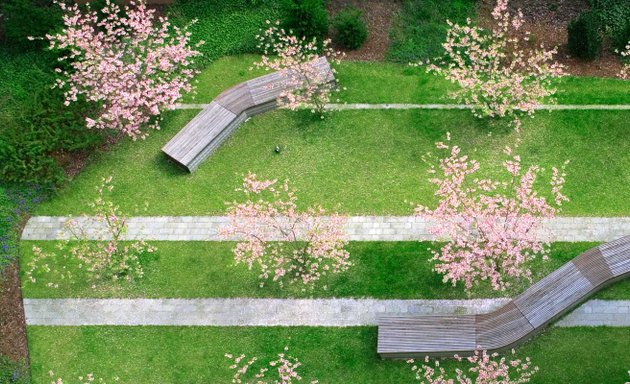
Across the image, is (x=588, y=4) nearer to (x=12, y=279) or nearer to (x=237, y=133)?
(x=237, y=133)

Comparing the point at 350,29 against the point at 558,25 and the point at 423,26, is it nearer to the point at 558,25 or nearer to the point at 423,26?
the point at 423,26

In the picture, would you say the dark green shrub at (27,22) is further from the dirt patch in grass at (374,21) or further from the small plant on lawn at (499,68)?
the small plant on lawn at (499,68)

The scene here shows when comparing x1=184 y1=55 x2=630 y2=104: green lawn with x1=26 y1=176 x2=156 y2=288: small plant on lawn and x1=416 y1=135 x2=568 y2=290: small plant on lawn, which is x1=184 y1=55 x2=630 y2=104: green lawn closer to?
x1=416 y1=135 x2=568 y2=290: small plant on lawn

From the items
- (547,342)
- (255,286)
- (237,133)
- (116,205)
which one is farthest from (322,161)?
(547,342)

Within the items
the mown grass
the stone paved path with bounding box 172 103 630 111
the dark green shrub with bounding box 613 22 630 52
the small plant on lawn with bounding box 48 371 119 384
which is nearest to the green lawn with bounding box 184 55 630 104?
the stone paved path with bounding box 172 103 630 111

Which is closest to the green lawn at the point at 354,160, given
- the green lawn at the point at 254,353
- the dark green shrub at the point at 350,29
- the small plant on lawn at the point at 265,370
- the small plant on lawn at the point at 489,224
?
the small plant on lawn at the point at 489,224

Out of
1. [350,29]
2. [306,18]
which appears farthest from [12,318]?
[350,29]

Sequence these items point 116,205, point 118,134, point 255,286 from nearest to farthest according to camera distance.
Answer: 1. point 255,286
2. point 116,205
3. point 118,134
